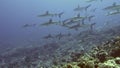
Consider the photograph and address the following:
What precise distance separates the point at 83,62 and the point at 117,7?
9.28 meters

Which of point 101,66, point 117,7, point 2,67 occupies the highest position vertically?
point 101,66

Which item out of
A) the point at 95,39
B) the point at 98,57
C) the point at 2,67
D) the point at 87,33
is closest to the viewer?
the point at 98,57

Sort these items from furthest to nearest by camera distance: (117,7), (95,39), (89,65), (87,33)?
(87,33)
(95,39)
(117,7)
(89,65)

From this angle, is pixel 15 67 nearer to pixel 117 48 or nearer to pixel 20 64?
pixel 20 64

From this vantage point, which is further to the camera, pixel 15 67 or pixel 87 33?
pixel 87 33

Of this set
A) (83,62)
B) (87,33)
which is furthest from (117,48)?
(87,33)

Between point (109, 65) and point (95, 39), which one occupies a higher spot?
point (109, 65)

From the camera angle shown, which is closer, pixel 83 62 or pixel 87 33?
pixel 83 62

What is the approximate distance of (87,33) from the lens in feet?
63.5

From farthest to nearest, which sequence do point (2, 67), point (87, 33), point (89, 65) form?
1. point (87, 33)
2. point (2, 67)
3. point (89, 65)

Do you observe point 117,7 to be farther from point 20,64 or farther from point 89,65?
point 89,65

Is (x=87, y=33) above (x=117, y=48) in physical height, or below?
below

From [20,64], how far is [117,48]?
918 cm

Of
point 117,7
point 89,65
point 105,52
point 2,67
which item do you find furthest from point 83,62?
point 2,67
